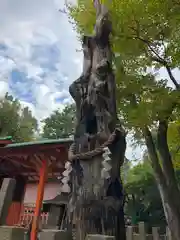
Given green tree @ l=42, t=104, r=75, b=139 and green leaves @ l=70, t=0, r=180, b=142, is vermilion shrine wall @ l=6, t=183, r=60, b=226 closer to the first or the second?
green leaves @ l=70, t=0, r=180, b=142

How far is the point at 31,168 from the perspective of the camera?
38.9ft

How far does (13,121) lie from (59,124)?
6.60 meters

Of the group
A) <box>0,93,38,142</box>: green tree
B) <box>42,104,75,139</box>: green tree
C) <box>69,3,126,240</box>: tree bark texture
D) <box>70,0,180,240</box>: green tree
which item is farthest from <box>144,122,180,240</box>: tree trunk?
<box>42,104,75,139</box>: green tree

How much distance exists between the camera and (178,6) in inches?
360

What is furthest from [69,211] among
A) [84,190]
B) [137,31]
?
[137,31]

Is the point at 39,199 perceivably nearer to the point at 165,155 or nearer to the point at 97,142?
the point at 165,155

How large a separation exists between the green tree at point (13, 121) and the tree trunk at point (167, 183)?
568 inches

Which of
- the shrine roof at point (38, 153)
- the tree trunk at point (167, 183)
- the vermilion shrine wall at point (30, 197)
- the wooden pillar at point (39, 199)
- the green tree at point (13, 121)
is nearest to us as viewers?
the wooden pillar at point (39, 199)

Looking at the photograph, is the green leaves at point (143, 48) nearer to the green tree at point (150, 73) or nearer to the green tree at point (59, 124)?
the green tree at point (150, 73)

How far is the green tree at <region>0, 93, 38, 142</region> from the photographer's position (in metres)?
23.2

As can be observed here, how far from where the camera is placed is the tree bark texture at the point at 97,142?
14.7ft

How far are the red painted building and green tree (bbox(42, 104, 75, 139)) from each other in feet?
50.9

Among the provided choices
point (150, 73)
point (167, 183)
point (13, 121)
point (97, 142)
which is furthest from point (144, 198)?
point (97, 142)

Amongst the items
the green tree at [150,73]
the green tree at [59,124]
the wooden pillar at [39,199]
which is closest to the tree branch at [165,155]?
the green tree at [150,73]
